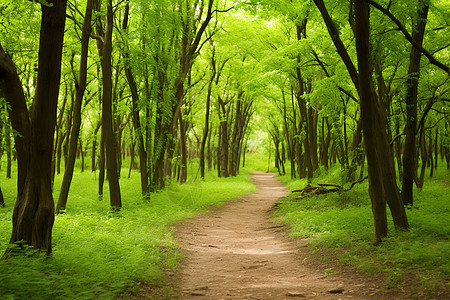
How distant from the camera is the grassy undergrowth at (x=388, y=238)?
5.17 metres

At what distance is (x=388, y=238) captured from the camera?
7.11 metres

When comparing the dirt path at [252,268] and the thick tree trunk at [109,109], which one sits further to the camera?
the thick tree trunk at [109,109]

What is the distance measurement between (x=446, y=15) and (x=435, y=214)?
22.7ft

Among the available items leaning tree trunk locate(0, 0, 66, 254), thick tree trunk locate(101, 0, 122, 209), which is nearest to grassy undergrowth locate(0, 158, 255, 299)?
leaning tree trunk locate(0, 0, 66, 254)

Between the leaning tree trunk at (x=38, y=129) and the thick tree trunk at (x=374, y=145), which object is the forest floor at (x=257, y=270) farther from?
the leaning tree trunk at (x=38, y=129)

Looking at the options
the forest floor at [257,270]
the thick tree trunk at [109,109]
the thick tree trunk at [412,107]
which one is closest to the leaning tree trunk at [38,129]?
the forest floor at [257,270]

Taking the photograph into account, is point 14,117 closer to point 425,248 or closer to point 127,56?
point 425,248

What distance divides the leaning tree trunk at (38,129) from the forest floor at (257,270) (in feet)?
6.92

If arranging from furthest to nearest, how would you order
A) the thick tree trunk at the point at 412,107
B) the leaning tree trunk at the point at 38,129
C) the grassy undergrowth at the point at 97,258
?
the thick tree trunk at the point at 412,107 → the leaning tree trunk at the point at 38,129 → the grassy undergrowth at the point at 97,258

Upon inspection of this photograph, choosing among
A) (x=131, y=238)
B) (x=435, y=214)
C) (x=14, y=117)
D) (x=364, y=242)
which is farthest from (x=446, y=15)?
(x=14, y=117)

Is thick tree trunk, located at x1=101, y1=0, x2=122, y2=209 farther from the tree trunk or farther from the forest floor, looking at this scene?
the forest floor

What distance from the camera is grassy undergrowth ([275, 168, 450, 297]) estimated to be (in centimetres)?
517

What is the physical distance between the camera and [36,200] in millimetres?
5520

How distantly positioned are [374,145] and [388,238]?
1.85 m
